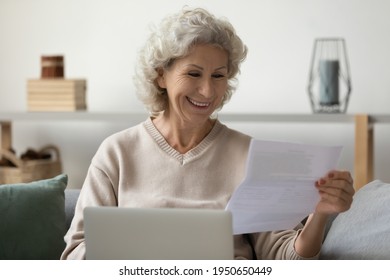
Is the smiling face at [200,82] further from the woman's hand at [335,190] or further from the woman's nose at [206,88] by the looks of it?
the woman's hand at [335,190]

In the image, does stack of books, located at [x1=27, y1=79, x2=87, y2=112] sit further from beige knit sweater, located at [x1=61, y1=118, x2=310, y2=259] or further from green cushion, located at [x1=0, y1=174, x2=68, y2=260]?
beige knit sweater, located at [x1=61, y1=118, x2=310, y2=259]

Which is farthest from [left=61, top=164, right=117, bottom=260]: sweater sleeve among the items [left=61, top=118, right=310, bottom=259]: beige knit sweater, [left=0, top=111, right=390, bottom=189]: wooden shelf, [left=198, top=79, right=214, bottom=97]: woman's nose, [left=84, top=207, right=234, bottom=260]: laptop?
[left=0, top=111, right=390, bottom=189]: wooden shelf

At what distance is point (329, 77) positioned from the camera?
3.72 m

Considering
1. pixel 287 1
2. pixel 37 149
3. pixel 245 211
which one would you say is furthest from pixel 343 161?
pixel 245 211

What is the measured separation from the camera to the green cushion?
226 centimetres

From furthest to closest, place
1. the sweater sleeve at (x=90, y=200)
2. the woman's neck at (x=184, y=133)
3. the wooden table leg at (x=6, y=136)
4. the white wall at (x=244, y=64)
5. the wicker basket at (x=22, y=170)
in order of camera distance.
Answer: the wooden table leg at (x=6, y=136)
the wicker basket at (x=22, y=170)
the white wall at (x=244, y=64)
the woman's neck at (x=184, y=133)
the sweater sleeve at (x=90, y=200)

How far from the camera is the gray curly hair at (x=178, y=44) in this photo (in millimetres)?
2105

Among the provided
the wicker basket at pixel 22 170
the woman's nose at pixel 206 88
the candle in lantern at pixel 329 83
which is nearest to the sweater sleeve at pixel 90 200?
the woman's nose at pixel 206 88

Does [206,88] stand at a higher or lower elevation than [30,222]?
higher

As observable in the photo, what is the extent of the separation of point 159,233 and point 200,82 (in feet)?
2.07

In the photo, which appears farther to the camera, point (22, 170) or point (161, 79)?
point (22, 170)

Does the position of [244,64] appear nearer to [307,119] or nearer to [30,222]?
[307,119]

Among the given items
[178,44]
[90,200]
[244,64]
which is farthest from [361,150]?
[90,200]
